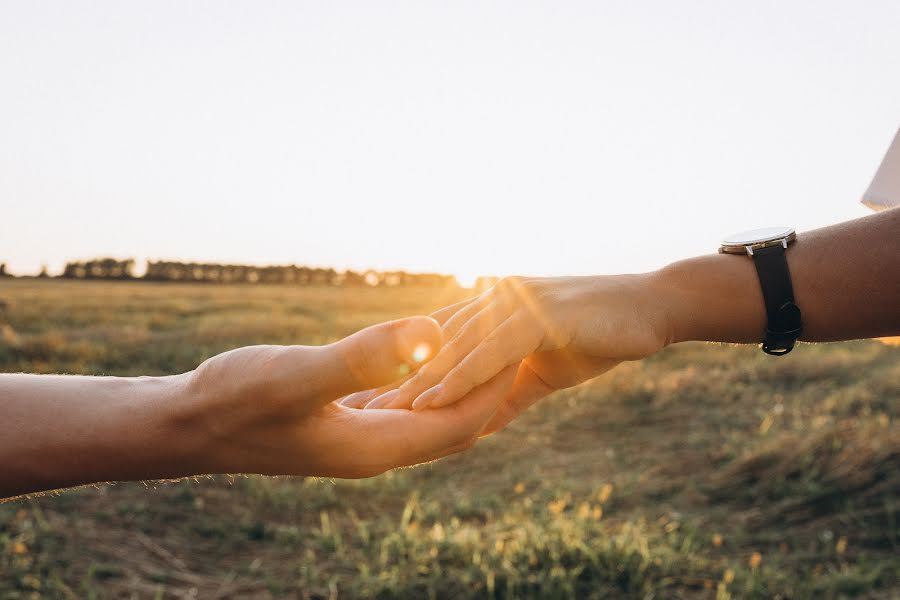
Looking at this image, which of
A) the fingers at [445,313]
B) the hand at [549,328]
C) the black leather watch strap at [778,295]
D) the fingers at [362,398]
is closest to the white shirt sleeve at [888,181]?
the black leather watch strap at [778,295]

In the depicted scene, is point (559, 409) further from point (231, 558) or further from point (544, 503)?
point (231, 558)

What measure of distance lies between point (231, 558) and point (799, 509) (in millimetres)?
3676

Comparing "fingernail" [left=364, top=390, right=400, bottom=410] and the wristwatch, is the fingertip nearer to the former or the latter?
Result: "fingernail" [left=364, top=390, right=400, bottom=410]

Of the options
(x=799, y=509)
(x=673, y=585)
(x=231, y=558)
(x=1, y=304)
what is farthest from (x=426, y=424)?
(x=1, y=304)

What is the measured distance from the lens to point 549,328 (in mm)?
1989

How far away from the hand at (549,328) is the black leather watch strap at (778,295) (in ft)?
0.96

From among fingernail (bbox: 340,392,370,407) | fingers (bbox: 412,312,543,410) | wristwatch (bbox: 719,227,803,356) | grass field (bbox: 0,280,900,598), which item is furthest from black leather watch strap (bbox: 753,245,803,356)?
grass field (bbox: 0,280,900,598)

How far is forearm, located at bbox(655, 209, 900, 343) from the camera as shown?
1892 mm

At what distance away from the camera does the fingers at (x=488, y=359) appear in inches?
73.5

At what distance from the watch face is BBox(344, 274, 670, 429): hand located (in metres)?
0.28

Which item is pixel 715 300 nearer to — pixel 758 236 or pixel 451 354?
pixel 758 236

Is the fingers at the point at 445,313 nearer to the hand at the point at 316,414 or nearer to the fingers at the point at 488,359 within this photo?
the fingers at the point at 488,359

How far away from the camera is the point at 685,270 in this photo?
83.3 inches

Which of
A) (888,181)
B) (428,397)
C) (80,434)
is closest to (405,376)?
(428,397)
